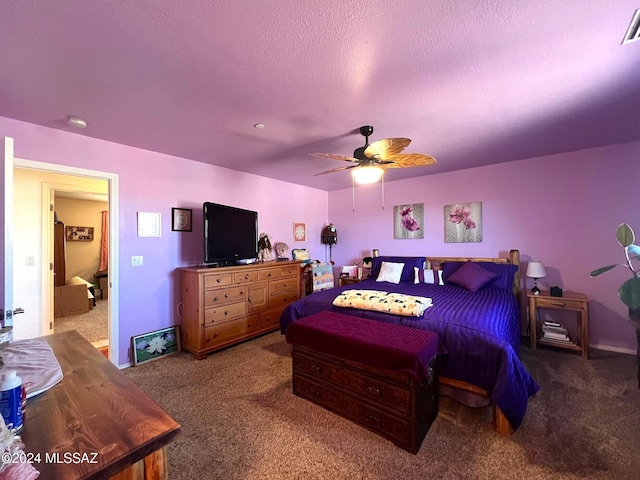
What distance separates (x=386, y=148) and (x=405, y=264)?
2365mm

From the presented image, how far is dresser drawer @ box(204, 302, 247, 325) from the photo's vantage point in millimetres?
3076

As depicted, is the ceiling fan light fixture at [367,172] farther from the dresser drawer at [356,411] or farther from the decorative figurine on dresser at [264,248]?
the decorative figurine on dresser at [264,248]

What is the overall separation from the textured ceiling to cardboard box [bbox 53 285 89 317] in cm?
382

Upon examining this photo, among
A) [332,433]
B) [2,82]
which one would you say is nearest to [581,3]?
[332,433]

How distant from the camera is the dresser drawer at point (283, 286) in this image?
386 cm

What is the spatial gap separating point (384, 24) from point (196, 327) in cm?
322

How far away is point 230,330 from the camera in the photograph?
3305mm

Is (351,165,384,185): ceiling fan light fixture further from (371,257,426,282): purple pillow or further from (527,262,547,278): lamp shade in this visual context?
(527,262,547,278): lamp shade

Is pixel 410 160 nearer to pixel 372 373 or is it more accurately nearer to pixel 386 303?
pixel 386 303

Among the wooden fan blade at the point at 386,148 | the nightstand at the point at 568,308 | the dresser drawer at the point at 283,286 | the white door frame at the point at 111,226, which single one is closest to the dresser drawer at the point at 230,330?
the dresser drawer at the point at 283,286

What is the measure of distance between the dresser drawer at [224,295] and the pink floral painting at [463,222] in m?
3.21

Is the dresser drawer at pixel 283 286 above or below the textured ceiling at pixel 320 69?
below

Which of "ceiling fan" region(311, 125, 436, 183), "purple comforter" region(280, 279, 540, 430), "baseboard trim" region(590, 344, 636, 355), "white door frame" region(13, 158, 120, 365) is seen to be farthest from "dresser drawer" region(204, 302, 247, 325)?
"baseboard trim" region(590, 344, 636, 355)

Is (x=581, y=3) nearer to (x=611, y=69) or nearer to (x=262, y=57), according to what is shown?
(x=611, y=69)
